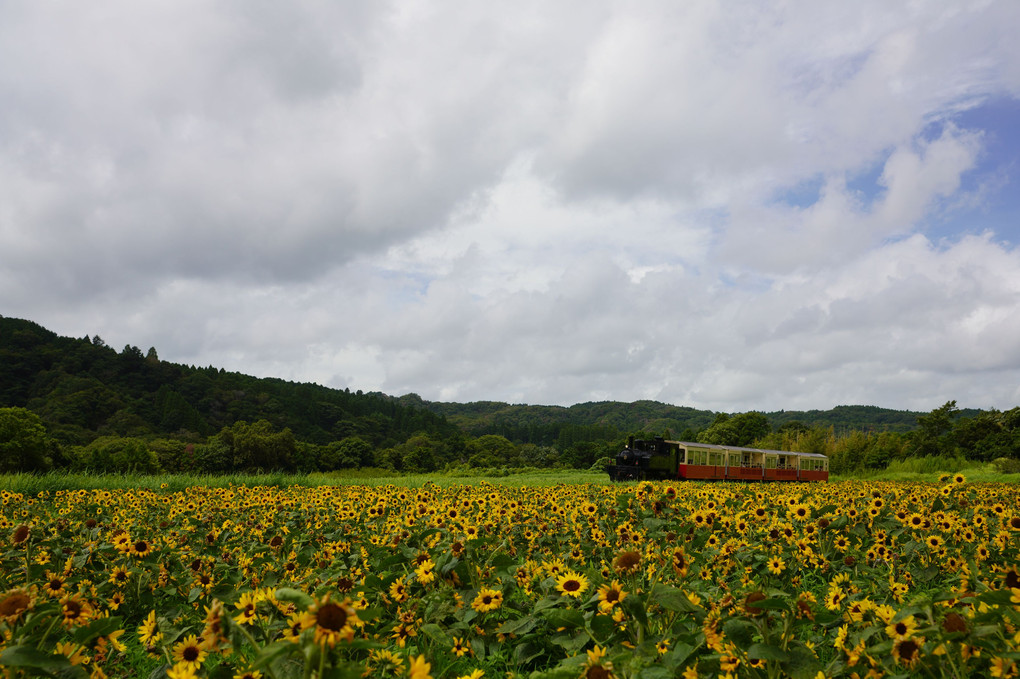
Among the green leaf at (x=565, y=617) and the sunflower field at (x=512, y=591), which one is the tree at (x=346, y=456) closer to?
the sunflower field at (x=512, y=591)

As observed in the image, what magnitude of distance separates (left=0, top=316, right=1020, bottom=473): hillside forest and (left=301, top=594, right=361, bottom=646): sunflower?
1451 inches

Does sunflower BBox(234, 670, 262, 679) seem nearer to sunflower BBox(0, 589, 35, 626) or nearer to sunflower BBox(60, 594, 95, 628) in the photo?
sunflower BBox(0, 589, 35, 626)

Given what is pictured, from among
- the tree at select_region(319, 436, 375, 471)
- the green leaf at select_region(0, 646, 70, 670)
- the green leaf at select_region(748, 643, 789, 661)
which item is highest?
the green leaf at select_region(0, 646, 70, 670)

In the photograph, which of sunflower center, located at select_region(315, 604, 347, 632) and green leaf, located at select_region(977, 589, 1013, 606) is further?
green leaf, located at select_region(977, 589, 1013, 606)

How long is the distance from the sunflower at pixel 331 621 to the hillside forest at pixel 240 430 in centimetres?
3686

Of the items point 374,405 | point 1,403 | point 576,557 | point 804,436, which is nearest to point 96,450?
point 1,403

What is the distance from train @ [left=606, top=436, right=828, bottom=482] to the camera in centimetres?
3145

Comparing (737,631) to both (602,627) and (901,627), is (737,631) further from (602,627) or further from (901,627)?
(901,627)

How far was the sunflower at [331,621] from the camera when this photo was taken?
163cm

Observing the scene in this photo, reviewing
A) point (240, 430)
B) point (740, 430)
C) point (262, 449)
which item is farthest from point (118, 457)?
point (740, 430)

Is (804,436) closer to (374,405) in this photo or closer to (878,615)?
(878,615)

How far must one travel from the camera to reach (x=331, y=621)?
1.66 meters

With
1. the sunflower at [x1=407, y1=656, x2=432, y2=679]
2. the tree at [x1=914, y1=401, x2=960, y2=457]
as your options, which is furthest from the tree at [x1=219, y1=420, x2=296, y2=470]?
the sunflower at [x1=407, y1=656, x2=432, y2=679]

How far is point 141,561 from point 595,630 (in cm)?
402
